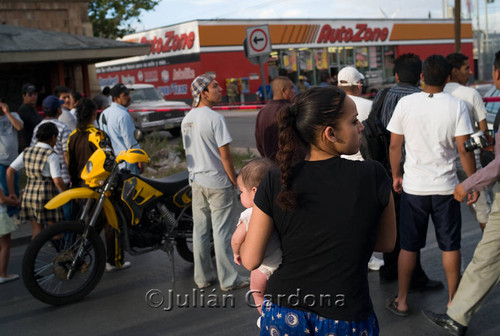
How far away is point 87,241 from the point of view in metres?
5.46

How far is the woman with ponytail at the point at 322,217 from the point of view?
2.31 metres

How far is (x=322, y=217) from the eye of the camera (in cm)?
232

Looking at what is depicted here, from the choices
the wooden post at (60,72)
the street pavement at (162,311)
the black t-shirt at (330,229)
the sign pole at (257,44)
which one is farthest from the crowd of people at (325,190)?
the wooden post at (60,72)

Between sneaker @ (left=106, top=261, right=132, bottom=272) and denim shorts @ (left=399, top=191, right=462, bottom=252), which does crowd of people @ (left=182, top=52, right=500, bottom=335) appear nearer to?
denim shorts @ (left=399, top=191, right=462, bottom=252)

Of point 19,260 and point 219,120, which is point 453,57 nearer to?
point 219,120

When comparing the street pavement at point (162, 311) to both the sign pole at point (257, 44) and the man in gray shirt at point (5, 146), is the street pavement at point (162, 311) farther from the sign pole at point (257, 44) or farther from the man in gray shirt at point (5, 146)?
the sign pole at point (257, 44)

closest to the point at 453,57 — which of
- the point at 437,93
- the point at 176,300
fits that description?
the point at 437,93

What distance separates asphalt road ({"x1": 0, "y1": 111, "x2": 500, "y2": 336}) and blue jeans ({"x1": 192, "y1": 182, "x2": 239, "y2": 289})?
6.6 inches

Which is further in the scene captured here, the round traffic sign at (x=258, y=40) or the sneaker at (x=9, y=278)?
the round traffic sign at (x=258, y=40)

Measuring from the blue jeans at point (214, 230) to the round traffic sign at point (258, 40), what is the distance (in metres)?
6.62

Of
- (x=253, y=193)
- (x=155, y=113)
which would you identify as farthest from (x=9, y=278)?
(x=155, y=113)

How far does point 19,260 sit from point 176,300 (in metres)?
2.57

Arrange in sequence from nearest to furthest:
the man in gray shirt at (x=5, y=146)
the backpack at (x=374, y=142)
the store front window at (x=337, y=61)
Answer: the backpack at (x=374, y=142), the man in gray shirt at (x=5, y=146), the store front window at (x=337, y=61)

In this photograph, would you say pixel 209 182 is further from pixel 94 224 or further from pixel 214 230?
pixel 94 224
